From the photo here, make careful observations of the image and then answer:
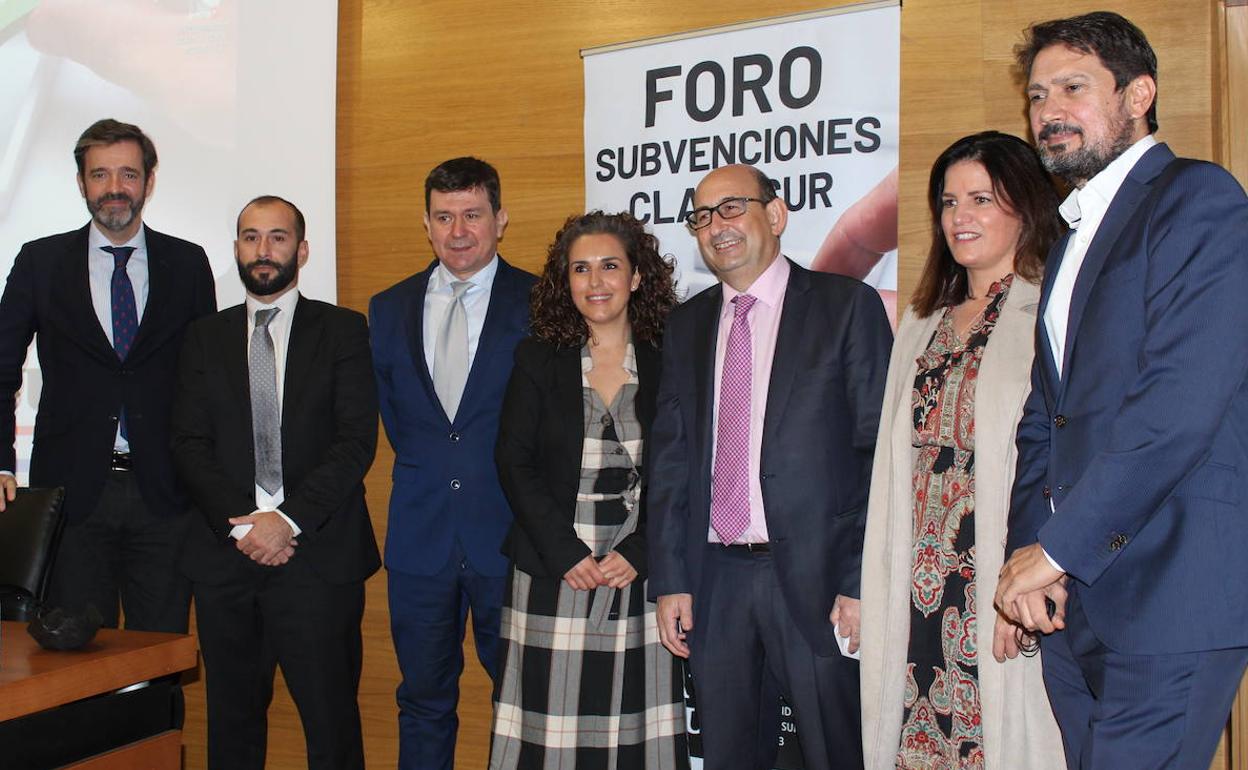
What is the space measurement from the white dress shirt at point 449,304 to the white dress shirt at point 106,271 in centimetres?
97

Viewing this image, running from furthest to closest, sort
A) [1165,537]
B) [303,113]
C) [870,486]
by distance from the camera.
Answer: [303,113] → [870,486] → [1165,537]

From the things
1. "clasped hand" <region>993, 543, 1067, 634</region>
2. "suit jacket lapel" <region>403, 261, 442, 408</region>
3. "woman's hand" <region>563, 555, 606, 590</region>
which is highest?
"suit jacket lapel" <region>403, 261, 442, 408</region>

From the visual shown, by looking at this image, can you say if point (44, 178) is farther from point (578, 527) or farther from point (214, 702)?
point (578, 527)

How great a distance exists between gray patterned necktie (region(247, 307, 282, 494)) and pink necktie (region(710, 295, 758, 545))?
1.45 meters

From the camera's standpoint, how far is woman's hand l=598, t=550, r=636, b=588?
9.64 feet

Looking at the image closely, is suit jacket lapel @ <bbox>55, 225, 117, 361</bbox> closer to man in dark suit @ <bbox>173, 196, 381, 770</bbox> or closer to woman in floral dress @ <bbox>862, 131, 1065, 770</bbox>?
man in dark suit @ <bbox>173, 196, 381, 770</bbox>

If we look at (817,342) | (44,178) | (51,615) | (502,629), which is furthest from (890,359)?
(44,178)

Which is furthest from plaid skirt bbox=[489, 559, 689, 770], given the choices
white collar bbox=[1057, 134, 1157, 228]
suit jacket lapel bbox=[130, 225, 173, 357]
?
suit jacket lapel bbox=[130, 225, 173, 357]

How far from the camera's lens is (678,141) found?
12.1 feet

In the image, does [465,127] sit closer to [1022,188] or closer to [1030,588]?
[1022,188]

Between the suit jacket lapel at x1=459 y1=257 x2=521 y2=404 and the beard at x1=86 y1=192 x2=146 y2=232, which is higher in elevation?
the beard at x1=86 y1=192 x2=146 y2=232

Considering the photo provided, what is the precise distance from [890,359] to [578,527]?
37.1 inches

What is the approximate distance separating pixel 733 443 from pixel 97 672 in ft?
4.96

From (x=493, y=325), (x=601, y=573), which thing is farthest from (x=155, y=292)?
(x=601, y=573)
